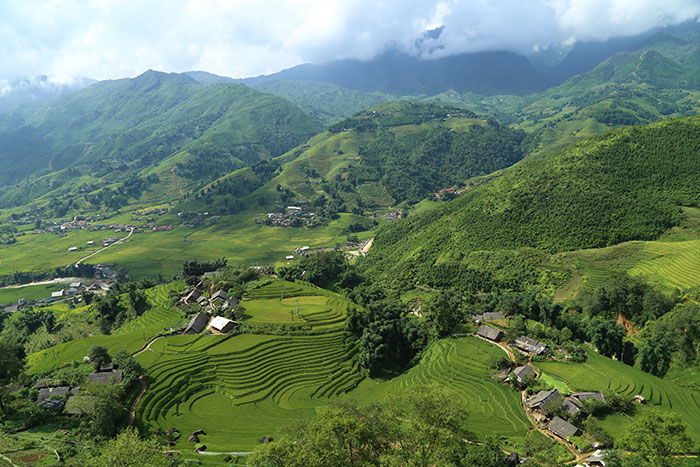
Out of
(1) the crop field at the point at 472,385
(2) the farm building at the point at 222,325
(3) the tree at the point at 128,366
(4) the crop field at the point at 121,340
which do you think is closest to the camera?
(1) the crop field at the point at 472,385

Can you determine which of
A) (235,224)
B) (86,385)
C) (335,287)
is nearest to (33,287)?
(235,224)

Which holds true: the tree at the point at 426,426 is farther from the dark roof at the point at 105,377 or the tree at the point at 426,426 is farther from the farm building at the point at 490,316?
the farm building at the point at 490,316

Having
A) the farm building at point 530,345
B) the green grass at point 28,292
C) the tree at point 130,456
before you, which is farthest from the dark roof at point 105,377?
the green grass at point 28,292

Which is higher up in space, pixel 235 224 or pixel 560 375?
pixel 235 224

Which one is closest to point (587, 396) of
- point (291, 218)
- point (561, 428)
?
point (561, 428)

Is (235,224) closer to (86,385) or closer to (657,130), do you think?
(86,385)

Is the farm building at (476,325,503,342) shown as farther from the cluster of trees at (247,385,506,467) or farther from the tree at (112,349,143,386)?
the tree at (112,349,143,386)
